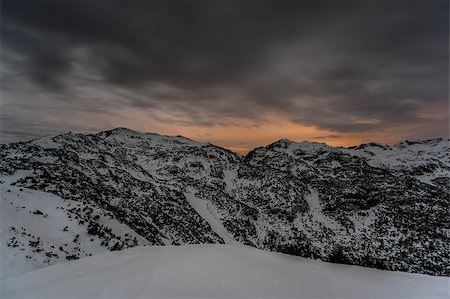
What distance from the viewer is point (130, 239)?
66.0ft

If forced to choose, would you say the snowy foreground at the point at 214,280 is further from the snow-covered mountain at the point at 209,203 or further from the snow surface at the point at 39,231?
the snow surface at the point at 39,231

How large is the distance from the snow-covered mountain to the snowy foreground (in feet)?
7.94

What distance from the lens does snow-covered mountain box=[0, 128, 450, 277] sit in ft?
54.8

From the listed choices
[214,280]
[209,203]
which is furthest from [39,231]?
[209,203]

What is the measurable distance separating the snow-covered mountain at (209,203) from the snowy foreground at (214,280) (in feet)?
7.94

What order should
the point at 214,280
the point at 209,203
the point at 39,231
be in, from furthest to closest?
the point at 209,203
the point at 39,231
the point at 214,280

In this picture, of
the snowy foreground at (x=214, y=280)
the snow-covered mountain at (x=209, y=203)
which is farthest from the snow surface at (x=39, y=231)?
the snowy foreground at (x=214, y=280)

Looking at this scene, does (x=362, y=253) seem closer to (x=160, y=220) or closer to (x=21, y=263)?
(x=160, y=220)

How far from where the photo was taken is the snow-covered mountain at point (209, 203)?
1670 centimetres

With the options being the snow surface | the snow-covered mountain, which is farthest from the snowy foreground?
the snow surface

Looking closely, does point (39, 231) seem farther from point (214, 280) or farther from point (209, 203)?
point (209, 203)

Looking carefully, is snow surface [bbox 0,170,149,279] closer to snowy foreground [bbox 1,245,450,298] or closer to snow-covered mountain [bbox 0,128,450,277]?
snow-covered mountain [bbox 0,128,450,277]

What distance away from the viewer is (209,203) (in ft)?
203

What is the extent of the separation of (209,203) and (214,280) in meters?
55.6
